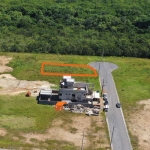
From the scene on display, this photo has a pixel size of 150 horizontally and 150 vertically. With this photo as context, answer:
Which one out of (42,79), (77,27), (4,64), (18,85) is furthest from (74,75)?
(77,27)

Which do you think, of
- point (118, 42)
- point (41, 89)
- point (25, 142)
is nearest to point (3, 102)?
point (41, 89)

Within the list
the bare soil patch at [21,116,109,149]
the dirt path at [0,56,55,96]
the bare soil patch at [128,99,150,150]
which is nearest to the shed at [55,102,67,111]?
the bare soil patch at [21,116,109,149]

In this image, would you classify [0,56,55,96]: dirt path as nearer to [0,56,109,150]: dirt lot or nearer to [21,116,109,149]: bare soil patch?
[0,56,109,150]: dirt lot

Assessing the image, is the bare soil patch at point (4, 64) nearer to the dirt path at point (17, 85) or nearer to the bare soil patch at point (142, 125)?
the dirt path at point (17, 85)

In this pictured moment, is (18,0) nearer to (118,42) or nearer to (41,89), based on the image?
(118,42)

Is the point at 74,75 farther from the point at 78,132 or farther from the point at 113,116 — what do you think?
the point at 78,132
